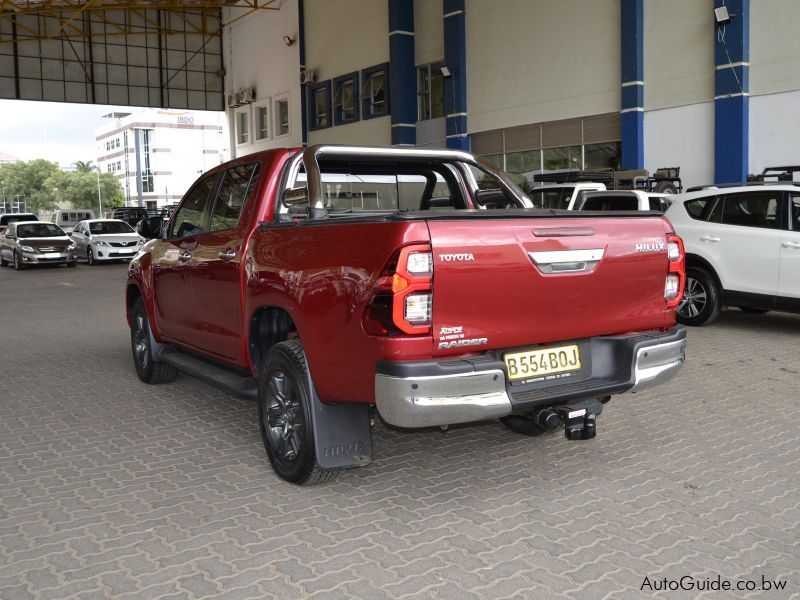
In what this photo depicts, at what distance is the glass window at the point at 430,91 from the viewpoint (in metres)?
28.3

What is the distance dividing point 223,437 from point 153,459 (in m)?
0.57

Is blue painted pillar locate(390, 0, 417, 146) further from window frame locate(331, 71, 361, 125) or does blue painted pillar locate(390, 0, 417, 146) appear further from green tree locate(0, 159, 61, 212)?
green tree locate(0, 159, 61, 212)

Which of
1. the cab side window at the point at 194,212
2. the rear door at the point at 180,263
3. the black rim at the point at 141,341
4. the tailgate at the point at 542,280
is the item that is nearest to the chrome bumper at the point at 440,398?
the tailgate at the point at 542,280

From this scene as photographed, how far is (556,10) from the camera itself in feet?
75.0

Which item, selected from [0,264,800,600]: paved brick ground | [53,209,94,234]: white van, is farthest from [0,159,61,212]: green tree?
[0,264,800,600]: paved brick ground

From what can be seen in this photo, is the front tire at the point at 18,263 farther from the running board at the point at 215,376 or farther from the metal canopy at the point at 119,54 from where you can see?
the running board at the point at 215,376

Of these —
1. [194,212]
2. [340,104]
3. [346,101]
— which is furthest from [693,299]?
[340,104]

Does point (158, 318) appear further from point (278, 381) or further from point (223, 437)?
point (278, 381)

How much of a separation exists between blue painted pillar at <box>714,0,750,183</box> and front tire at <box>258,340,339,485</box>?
17.2 meters

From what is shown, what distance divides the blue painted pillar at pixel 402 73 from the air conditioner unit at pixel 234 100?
12073 mm

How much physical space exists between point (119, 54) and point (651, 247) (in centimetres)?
3744

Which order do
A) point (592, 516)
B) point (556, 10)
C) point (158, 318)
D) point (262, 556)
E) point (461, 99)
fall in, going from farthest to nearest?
point (461, 99)
point (556, 10)
point (158, 318)
point (592, 516)
point (262, 556)

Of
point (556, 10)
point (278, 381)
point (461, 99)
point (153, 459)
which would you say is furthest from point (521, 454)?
point (461, 99)

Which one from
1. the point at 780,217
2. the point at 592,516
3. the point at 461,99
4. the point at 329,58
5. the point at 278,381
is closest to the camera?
the point at 592,516
